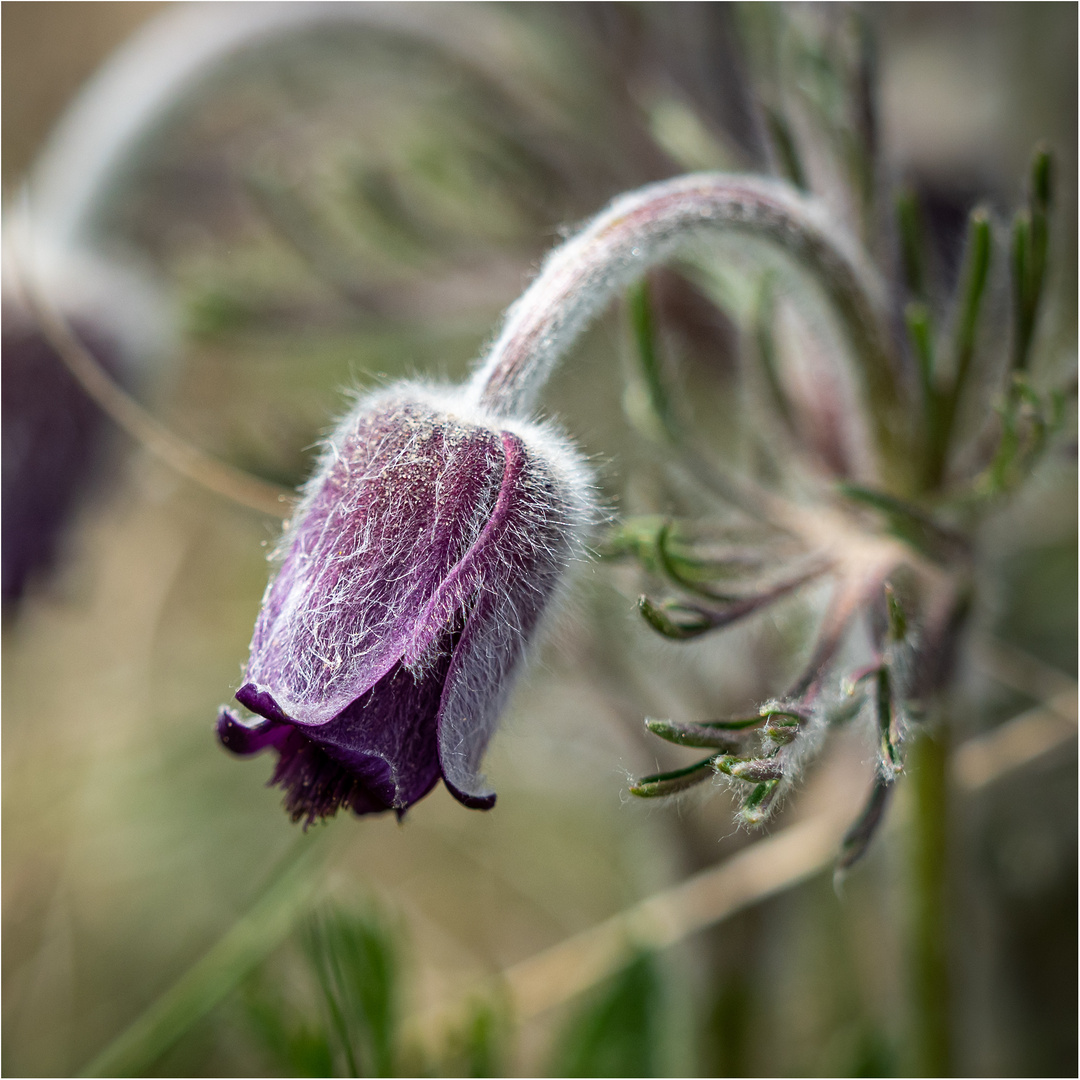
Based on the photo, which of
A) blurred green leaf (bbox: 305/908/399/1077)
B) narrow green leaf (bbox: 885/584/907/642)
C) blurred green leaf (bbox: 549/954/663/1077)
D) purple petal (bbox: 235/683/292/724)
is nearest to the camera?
purple petal (bbox: 235/683/292/724)

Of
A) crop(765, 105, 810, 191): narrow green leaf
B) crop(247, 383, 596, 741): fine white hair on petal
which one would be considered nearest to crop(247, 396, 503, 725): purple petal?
crop(247, 383, 596, 741): fine white hair on petal

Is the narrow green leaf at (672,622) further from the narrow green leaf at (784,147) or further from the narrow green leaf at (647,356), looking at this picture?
the narrow green leaf at (784,147)

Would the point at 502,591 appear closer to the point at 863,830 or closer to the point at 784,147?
the point at 863,830

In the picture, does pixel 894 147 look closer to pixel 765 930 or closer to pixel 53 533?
pixel 765 930

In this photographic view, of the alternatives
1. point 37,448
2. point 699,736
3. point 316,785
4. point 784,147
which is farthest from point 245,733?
point 784,147

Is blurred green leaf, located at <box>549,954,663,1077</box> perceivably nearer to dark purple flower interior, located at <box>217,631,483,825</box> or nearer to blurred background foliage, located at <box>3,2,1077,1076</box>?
blurred background foliage, located at <box>3,2,1077,1076</box>

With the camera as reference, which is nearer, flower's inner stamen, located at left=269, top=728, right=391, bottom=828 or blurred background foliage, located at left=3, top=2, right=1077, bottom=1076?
flower's inner stamen, located at left=269, top=728, right=391, bottom=828

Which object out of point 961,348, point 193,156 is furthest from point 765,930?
point 193,156

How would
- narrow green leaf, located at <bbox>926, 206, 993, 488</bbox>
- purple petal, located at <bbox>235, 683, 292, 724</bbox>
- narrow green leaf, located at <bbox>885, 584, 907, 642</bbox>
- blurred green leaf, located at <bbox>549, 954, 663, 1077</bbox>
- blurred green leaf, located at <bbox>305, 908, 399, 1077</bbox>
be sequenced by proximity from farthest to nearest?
1. blurred green leaf, located at <bbox>549, 954, 663, 1077</bbox>
2. blurred green leaf, located at <bbox>305, 908, 399, 1077</bbox>
3. narrow green leaf, located at <bbox>926, 206, 993, 488</bbox>
4. narrow green leaf, located at <bbox>885, 584, 907, 642</bbox>
5. purple petal, located at <bbox>235, 683, 292, 724</bbox>
